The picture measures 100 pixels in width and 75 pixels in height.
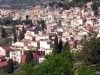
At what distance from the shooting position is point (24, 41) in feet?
174

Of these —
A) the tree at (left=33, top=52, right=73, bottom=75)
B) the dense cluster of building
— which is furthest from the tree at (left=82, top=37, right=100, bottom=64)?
the tree at (left=33, top=52, right=73, bottom=75)

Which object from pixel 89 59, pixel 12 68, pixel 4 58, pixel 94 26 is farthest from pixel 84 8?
pixel 89 59

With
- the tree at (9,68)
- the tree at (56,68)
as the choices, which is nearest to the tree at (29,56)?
the tree at (9,68)

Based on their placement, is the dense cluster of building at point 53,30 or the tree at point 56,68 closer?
the tree at point 56,68

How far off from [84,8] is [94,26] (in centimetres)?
1540

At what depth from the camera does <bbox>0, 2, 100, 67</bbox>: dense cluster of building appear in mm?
47578

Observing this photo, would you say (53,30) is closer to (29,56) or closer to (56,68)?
(29,56)

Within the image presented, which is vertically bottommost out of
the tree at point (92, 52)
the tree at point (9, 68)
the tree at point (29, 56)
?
the tree at point (9, 68)

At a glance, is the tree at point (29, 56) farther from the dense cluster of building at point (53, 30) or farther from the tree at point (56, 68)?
the tree at point (56, 68)

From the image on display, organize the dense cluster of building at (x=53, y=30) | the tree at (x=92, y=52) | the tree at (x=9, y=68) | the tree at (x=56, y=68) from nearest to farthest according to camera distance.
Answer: the tree at (x=56, y=68) → the tree at (x=92, y=52) → the tree at (x=9, y=68) → the dense cluster of building at (x=53, y=30)

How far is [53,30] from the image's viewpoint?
5931cm

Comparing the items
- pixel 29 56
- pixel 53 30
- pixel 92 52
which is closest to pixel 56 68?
pixel 92 52

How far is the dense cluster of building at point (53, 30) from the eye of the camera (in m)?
47.6

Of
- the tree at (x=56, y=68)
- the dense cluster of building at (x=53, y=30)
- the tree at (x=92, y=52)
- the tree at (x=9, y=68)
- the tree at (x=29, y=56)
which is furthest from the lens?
the dense cluster of building at (x=53, y=30)
